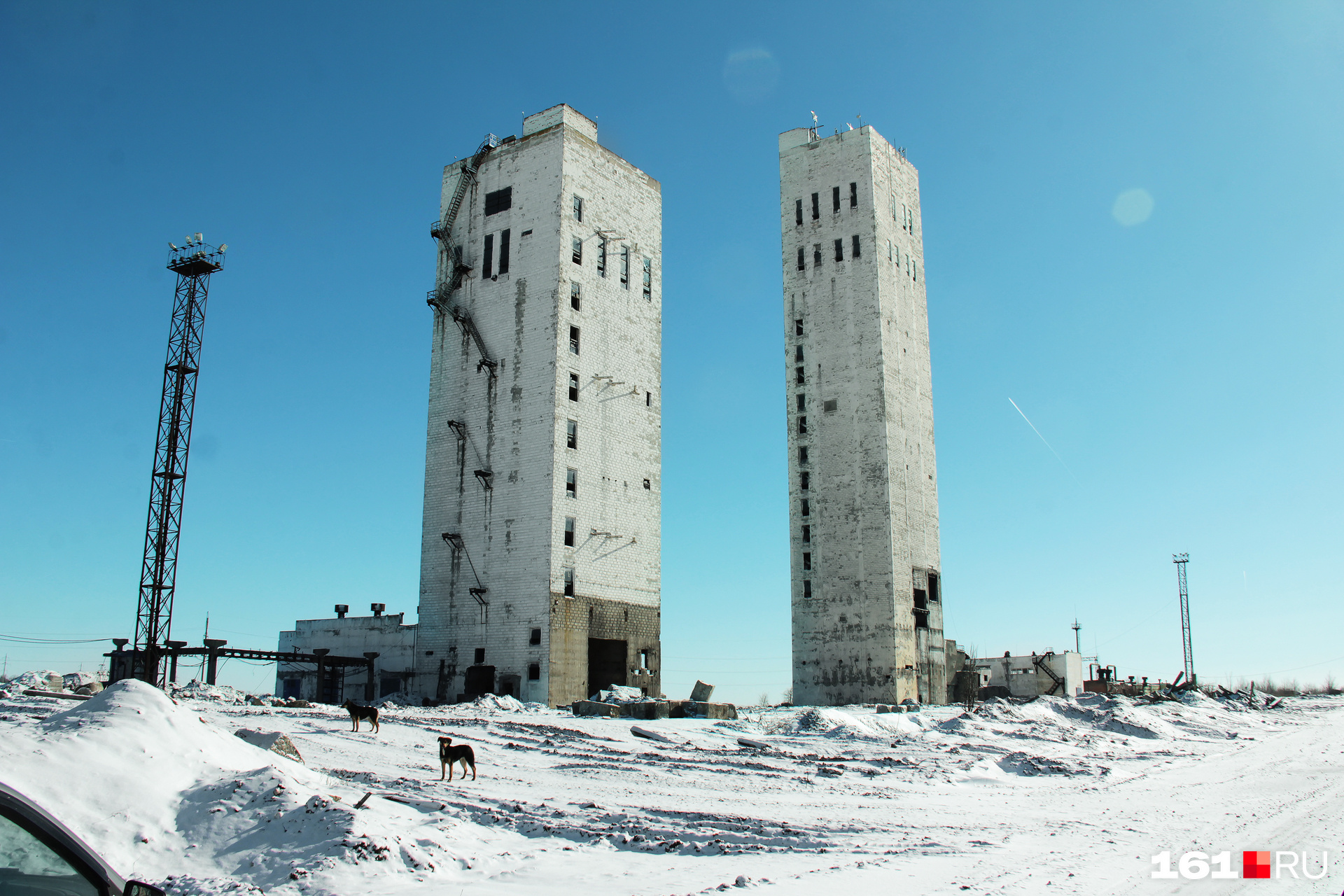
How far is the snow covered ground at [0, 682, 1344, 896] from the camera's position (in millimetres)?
10461

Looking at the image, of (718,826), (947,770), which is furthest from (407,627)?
(718,826)

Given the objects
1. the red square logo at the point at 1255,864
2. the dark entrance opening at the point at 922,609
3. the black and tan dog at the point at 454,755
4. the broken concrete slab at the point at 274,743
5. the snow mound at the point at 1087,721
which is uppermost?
the dark entrance opening at the point at 922,609

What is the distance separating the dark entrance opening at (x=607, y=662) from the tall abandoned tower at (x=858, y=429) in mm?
14400

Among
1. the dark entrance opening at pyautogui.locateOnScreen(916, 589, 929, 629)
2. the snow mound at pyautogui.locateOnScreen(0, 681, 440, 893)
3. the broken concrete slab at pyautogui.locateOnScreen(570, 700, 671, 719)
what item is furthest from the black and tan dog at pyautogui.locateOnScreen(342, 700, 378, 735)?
the dark entrance opening at pyautogui.locateOnScreen(916, 589, 929, 629)

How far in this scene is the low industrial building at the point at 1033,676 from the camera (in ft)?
226

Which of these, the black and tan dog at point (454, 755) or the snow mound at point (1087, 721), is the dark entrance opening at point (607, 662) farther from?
the black and tan dog at point (454, 755)

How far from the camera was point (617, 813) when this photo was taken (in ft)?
49.4

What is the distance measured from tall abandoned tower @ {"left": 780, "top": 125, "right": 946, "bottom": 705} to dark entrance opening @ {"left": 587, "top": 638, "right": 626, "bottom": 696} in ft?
47.2

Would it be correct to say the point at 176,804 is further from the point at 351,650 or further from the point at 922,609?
the point at 922,609

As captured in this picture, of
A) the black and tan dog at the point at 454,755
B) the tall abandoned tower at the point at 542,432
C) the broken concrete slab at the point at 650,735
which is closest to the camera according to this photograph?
the black and tan dog at the point at 454,755

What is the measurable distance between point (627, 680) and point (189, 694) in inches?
830

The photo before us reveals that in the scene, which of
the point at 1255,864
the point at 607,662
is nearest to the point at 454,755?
the point at 1255,864

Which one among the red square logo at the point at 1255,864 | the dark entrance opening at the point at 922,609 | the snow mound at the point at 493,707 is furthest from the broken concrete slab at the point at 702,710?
the red square logo at the point at 1255,864

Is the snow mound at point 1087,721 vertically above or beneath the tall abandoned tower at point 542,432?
beneath
